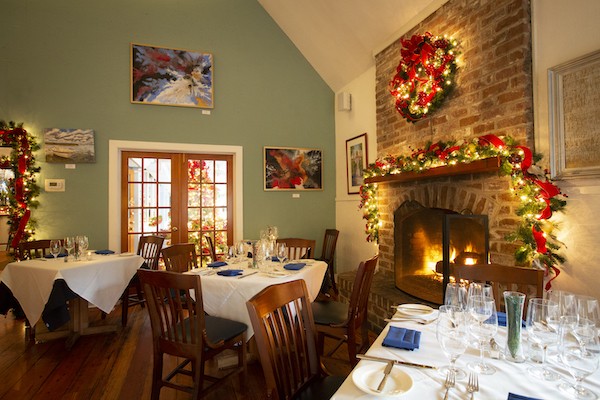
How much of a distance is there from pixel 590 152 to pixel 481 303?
5.77ft

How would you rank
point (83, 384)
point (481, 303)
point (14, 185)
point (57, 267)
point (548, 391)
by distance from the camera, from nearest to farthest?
1. point (548, 391)
2. point (481, 303)
3. point (83, 384)
4. point (57, 267)
5. point (14, 185)

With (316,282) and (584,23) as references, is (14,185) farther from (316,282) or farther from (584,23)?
(584,23)

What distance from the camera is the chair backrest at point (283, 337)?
1324mm

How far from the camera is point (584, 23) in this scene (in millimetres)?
2338

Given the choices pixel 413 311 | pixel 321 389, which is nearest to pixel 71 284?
pixel 321 389

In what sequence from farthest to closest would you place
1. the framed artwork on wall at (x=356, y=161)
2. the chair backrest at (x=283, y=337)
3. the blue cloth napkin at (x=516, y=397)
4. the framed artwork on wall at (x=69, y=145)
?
1. the framed artwork on wall at (x=356, y=161)
2. the framed artwork on wall at (x=69, y=145)
3. the chair backrest at (x=283, y=337)
4. the blue cloth napkin at (x=516, y=397)

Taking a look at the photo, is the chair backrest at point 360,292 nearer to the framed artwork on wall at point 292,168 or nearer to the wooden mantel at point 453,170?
the wooden mantel at point 453,170

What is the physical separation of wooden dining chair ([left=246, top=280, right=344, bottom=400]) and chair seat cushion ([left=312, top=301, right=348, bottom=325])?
90 centimetres

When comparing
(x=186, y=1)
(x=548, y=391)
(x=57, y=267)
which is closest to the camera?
(x=548, y=391)

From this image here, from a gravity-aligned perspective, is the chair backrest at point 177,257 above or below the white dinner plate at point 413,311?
above

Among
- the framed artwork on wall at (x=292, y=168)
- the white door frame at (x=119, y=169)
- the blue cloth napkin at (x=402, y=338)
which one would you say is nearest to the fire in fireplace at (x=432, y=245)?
the blue cloth napkin at (x=402, y=338)

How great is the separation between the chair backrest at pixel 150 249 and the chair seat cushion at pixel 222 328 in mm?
2040

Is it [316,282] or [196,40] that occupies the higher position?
[196,40]

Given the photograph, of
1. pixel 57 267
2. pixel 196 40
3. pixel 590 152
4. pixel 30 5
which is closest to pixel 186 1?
pixel 196 40
